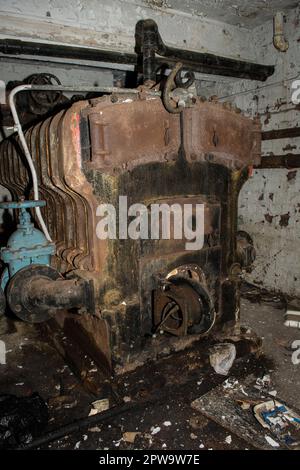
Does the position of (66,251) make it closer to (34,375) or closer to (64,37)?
(34,375)

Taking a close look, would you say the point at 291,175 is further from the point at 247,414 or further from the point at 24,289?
the point at 24,289

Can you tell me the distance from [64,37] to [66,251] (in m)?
1.97

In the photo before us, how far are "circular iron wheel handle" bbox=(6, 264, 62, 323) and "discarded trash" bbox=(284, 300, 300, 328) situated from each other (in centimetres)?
→ 221

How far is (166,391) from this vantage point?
1730 mm

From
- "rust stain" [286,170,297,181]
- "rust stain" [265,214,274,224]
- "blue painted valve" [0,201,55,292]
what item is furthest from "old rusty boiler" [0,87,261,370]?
"rust stain" [265,214,274,224]

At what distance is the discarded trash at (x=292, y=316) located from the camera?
9.46ft

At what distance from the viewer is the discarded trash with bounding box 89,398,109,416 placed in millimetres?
1632

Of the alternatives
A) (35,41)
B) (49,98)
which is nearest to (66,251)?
(35,41)

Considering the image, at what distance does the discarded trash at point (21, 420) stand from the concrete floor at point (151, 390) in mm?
69

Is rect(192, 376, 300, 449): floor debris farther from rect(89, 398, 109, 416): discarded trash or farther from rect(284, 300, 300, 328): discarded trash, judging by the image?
rect(284, 300, 300, 328): discarded trash

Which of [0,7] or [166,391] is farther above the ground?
[0,7]

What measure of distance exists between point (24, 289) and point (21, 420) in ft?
2.14

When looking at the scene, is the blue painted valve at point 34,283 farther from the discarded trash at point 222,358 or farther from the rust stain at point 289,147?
the rust stain at point 289,147

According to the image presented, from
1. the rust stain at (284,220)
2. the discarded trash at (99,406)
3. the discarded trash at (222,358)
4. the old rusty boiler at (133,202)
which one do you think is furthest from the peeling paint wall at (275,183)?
the discarded trash at (99,406)
